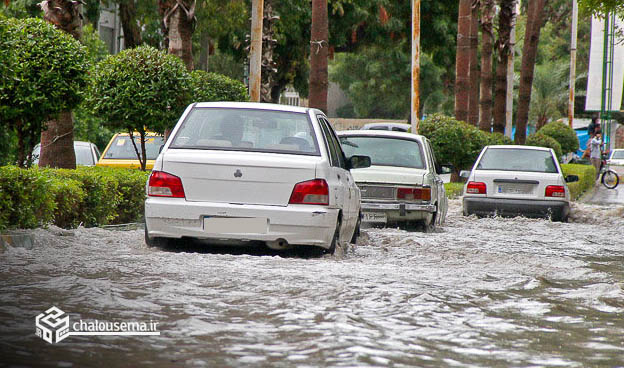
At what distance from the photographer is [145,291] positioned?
7.34 meters

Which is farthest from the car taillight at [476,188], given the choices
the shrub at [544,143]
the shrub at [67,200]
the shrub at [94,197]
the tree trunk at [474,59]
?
the shrub at [544,143]

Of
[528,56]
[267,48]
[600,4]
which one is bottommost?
[267,48]

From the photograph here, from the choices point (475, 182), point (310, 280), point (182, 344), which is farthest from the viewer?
point (475, 182)

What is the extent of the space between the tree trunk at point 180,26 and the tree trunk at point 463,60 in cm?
1195

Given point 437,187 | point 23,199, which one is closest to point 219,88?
point 437,187

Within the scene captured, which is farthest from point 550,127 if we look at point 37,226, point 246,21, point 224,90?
point 37,226

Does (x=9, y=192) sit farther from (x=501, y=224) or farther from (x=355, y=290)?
(x=501, y=224)

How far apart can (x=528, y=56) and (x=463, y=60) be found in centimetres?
950

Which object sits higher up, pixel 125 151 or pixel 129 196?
pixel 125 151

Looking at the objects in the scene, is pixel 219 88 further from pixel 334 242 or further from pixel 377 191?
pixel 334 242

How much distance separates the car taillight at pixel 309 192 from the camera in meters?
8.88

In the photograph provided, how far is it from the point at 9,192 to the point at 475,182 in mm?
9812

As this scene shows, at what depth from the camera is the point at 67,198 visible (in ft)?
38.3

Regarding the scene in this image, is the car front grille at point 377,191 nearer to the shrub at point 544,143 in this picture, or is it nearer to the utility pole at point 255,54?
the utility pole at point 255,54
